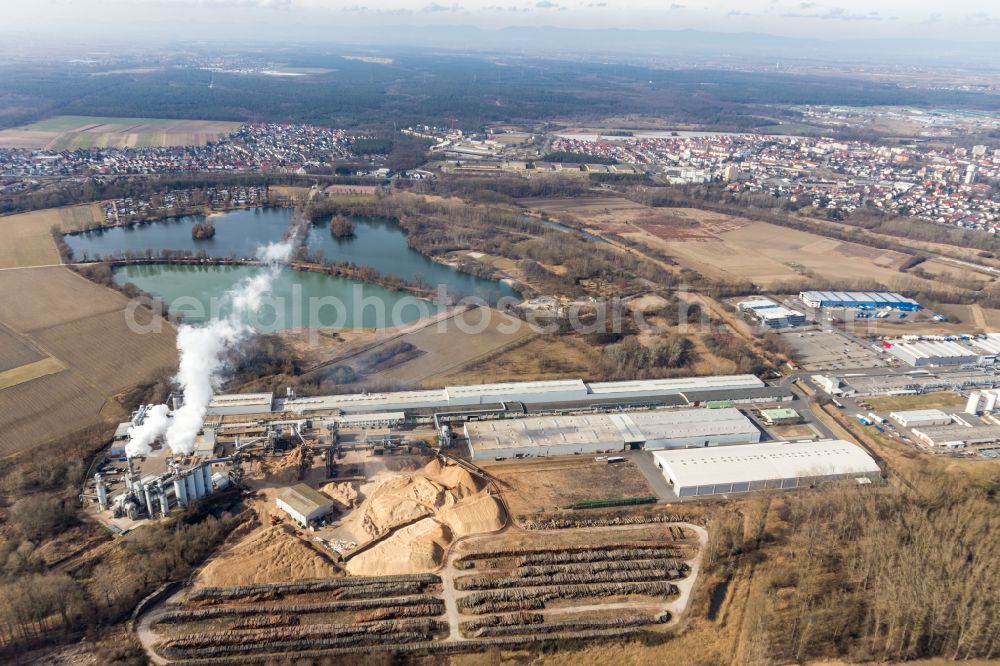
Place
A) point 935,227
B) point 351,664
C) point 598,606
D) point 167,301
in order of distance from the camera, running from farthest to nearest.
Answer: point 935,227 → point 167,301 → point 598,606 → point 351,664

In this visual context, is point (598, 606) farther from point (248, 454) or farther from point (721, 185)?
point (721, 185)

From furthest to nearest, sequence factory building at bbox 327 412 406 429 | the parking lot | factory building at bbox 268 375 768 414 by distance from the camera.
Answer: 1. the parking lot
2. factory building at bbox 268 375 768 414
3. factory building at bbox 327 412 406 429

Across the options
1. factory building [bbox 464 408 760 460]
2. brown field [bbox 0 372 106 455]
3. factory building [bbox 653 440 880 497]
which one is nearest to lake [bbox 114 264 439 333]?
brown field [bbox 0 372 106 455]

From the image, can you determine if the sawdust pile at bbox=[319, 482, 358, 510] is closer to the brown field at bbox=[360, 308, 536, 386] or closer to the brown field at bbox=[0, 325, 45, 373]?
the brown field at bbox=[360, 308, 536, 386]

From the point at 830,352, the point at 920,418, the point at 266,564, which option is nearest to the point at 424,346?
the point at 266,564

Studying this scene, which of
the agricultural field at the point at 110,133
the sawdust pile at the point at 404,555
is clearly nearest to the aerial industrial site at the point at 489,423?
the sawdust pile at the point at 404,555

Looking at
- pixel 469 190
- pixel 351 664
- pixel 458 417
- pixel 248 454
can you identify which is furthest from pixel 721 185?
pixel 351 664

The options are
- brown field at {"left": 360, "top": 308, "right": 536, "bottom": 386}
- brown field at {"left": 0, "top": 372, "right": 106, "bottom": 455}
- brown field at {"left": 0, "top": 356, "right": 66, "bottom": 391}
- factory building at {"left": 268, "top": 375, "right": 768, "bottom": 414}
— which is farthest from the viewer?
brown field at {"left": 360, "top": 308, "right": 536, "bottom": 386}
